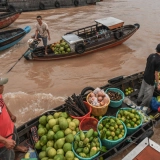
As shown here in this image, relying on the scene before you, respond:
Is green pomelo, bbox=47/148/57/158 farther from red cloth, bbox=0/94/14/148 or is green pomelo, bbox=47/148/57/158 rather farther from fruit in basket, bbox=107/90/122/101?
fruit in basket, bbox=107/90/122/101

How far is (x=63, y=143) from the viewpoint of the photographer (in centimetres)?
342

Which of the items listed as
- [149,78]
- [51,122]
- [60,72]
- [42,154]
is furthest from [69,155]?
[60,72]

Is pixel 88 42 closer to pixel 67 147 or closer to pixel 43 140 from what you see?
pixel 43 140

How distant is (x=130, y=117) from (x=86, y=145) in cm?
136

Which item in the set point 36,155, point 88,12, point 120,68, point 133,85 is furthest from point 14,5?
point 36,155

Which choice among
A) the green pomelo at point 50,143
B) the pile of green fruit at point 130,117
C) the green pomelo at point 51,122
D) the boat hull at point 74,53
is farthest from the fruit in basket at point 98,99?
the boat hull at point 74,53

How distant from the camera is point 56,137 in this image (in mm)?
3467

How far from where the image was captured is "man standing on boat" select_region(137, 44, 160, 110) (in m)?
4.18

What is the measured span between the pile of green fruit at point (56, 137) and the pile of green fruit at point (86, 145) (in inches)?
4.9

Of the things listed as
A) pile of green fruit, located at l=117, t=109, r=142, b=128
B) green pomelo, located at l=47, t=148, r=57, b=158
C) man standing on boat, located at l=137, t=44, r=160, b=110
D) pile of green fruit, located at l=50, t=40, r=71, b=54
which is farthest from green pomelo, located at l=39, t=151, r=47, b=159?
pile of green fruit, located at l=50, t=40, r=71, b=54

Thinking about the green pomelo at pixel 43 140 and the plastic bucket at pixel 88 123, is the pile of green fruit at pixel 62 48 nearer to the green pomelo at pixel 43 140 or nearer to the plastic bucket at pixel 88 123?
the plastic bucket at pixel 88 123

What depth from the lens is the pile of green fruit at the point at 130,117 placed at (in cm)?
405

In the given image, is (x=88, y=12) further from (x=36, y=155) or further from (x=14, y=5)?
(x=36, y=155)

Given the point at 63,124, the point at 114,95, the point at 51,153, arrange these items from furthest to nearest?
1. the point at 114,95
2. the point at 63,124
3. the point at 51,153
